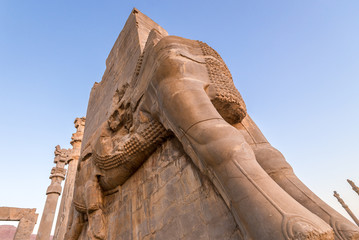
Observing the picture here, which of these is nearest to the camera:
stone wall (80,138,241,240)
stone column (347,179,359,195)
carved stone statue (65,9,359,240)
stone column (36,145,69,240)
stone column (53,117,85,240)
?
carved stone statue (65,9,359,240)

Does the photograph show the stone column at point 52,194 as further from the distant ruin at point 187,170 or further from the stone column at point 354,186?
the stone column at point 354,186

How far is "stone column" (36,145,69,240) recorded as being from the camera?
12.1 metres

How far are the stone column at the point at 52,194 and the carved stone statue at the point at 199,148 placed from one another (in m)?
11.0

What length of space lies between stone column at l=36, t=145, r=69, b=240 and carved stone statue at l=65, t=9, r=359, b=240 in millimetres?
11038

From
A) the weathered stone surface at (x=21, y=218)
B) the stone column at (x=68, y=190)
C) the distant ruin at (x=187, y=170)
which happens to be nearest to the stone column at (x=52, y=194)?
the weathered stone surface at (x=21, y=218)

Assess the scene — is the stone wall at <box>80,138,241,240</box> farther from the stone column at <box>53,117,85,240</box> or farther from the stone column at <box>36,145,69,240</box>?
the stone column at <box>36,145,69,240</box>

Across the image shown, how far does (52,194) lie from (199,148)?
14857 millimetres

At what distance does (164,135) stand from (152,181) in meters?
0.52

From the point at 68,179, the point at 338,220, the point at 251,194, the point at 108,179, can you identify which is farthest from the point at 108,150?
the point at 68,179

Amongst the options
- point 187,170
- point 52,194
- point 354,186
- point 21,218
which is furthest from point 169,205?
point 354,186

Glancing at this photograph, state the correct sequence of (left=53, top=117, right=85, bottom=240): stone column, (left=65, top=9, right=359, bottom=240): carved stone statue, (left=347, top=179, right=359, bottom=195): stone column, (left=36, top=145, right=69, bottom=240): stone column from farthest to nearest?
(left=347, top=179, right=359, bottom=195): stone column
(left=36, top=145, right=69, bottom=240): stone column
(left=53, top=117, right=85, bottom=240): stone column
(left=65, top=9, right=359, bottom=240): carved stone statue

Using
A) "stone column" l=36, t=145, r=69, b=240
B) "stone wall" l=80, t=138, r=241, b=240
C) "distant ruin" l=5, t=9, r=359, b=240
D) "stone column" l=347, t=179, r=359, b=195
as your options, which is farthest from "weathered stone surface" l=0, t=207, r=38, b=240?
"stone column" l=347, t=179, r=359, b=195

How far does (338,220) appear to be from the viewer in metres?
1.56

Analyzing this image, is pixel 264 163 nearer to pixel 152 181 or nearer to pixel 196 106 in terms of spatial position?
pixel 196 106
